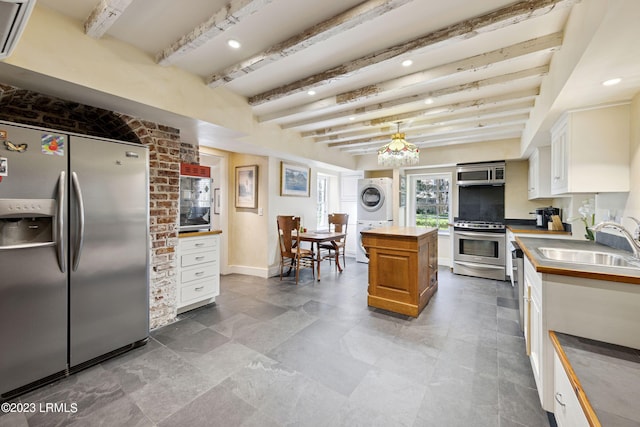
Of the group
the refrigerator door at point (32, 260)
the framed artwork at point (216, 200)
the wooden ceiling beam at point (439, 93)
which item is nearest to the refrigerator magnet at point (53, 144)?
the refrigerator door at point (32, 260)

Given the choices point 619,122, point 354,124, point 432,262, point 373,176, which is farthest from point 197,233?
point 373,176

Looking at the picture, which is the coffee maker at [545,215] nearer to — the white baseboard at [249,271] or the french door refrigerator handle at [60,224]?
the white baseboard at [249,271]

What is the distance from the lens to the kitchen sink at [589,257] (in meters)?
1.80

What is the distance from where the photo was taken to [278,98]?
280cm

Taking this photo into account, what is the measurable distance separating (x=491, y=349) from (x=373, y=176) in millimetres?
4514

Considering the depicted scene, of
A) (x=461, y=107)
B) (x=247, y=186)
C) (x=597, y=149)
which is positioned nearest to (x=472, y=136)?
(x=461, y=107)

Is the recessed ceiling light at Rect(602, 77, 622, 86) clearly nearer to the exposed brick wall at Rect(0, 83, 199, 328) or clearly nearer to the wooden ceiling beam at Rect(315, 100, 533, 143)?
the wooden ceiling beam at Rect(315, 100, 533, 143)

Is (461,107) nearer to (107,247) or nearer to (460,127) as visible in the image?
(460,127)

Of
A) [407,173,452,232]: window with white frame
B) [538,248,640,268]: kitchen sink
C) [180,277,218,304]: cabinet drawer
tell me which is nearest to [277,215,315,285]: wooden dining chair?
[180,277,218,304]: cabinet drawer

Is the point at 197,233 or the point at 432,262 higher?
the point at 197,233

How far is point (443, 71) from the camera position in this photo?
7.32 ft

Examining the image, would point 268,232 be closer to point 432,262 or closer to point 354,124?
point 354,124

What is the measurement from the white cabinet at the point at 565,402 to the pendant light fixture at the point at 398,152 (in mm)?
2444

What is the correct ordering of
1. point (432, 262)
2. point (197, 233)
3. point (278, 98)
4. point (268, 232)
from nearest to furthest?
1. point (278, 98)
2. point (197, 233)
3. point (432, 262)
4. point (268, 232)
